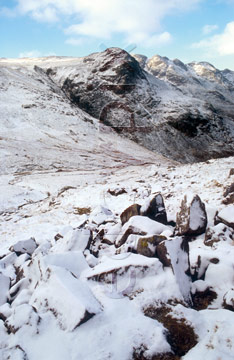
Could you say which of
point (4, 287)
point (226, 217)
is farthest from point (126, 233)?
point (4, 287)

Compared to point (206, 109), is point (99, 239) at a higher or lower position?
lower

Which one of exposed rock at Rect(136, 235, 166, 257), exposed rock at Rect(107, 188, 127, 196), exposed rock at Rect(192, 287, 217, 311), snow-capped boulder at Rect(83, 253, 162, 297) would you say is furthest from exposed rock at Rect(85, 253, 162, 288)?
exposed rock at Rect(107, 188, 127, 196)

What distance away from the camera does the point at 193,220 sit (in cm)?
571

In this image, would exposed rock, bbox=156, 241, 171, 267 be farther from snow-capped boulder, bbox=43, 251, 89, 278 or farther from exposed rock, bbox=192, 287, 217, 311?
snow-capped boulder, bbox=43, 251, 89, 278

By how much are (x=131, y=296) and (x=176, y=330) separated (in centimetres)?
85

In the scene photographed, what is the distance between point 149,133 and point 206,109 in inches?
511

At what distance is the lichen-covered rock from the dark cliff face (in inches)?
1172

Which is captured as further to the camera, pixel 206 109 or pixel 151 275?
pixel 206 109

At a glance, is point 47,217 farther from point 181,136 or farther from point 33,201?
point 181,136

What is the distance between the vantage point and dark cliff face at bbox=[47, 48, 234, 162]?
3784cm

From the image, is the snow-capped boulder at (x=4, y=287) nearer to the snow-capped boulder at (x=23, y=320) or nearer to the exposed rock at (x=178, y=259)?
the snow-capped boulder at (x=23, y=320)

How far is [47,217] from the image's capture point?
32.7ft

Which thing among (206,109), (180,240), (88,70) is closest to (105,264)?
(180,240)

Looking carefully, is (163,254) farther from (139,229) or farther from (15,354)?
(15,354)
